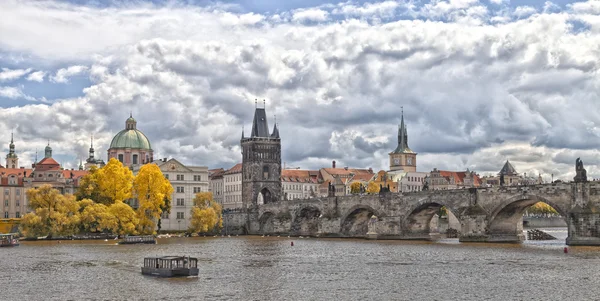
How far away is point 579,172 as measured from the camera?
274 feet

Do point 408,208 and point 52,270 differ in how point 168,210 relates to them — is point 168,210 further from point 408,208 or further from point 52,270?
point 52,270

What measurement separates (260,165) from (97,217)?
6847cm

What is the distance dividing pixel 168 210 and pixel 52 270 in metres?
72.2

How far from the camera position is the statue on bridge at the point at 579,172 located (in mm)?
83125

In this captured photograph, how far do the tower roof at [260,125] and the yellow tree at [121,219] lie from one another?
67.8m

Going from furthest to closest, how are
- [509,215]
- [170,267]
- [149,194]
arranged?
[149,194]
[509,215]
[170,267]

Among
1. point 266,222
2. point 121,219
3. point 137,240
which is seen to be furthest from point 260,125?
point 137,240

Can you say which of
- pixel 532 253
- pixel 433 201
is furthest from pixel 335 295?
pixel 433 201

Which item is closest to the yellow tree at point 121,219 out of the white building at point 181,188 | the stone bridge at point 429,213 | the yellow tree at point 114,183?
the yellow tree at point 114,183

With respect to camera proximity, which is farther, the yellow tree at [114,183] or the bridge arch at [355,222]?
the yellow tree at [114,183]

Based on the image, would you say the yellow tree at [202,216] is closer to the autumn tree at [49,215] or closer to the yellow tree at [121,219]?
the yellow tree at [121,219]

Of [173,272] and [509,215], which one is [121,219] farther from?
[173,272]

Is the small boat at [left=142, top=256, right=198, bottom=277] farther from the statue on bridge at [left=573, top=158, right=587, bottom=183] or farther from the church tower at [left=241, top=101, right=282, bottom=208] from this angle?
the church tower at [left=241, top=101, right=282, bottom=208]

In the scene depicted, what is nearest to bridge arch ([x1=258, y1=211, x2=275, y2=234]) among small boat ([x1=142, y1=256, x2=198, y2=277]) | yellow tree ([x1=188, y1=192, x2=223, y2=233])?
yellow tree ([x1=188, y1=192, x2=223, y2=233])
